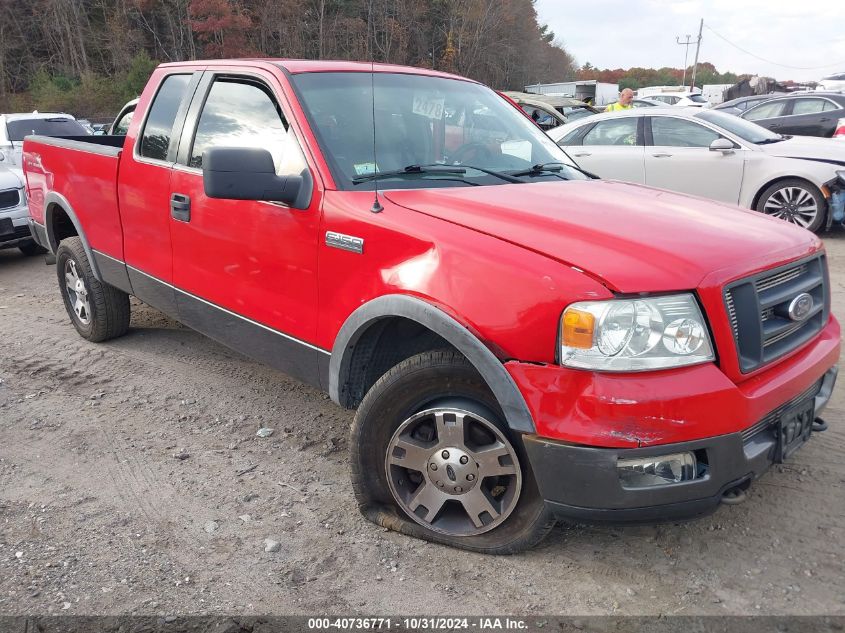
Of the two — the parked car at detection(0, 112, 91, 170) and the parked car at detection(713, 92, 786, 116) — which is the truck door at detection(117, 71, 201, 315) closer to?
the parked car at detection(0, 112, 91, 170)

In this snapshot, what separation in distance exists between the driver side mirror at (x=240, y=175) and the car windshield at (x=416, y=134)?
279 millimetres

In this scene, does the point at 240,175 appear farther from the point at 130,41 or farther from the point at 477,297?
the point at 130,41

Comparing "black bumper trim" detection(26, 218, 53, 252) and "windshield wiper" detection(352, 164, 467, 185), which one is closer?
"windshield wiper" detection(352, 164, 467, 185)

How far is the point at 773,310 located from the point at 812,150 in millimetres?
6985

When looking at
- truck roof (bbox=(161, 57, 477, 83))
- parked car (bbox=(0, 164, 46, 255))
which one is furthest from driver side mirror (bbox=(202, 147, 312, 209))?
parked car (bbox=(0, 164, 46, 255))

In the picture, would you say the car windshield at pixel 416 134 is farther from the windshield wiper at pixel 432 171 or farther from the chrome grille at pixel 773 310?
the chrome grille at pixel 773 310

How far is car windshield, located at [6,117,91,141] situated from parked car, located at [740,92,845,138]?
12.7 metres

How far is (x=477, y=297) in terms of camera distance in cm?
234

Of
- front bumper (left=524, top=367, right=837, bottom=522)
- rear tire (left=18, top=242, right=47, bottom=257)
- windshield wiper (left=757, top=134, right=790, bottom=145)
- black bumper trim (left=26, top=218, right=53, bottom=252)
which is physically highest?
windshield wiper (left=757, top=134, right=790, bottom=145)

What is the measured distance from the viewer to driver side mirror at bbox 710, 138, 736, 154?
817cm

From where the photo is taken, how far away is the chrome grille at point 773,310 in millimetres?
2275

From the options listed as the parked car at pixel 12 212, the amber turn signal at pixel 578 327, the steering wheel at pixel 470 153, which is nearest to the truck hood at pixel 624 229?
the amber turn signal at pixel 578 327

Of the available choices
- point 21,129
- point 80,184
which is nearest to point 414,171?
point 80,184

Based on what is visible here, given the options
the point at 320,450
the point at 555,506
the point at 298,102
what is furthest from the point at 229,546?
the point at 298,102
